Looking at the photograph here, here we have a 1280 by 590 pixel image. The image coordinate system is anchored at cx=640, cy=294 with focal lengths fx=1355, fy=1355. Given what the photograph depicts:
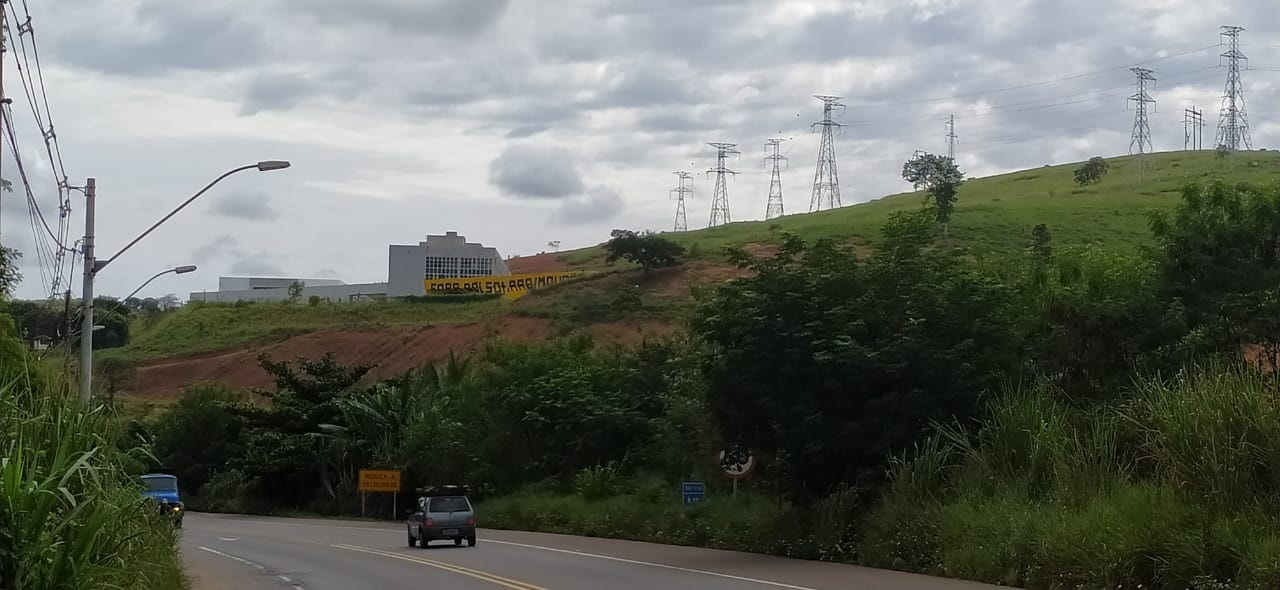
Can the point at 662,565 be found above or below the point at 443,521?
below

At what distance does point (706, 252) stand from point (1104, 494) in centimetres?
8315

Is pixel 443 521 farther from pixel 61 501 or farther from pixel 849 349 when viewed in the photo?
pixel 61 501

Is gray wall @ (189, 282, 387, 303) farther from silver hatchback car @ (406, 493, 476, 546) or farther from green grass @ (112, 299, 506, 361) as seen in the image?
silver hatchback car @ (406, 493, 476, 546)

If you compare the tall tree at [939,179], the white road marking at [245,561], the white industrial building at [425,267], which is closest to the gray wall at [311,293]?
the white industrial building at [425,267]

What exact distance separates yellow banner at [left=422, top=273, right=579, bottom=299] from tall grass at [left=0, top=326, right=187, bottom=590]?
90.3 meters

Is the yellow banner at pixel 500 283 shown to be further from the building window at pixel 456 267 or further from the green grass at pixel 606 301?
the building window at pixel 456 267

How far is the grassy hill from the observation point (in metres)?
89.1

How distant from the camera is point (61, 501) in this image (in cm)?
1098

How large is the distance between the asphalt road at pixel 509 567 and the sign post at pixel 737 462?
194cm

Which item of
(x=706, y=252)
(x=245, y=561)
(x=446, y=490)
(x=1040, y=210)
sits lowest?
(x=245, y=561)

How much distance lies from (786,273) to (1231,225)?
9.29 metres

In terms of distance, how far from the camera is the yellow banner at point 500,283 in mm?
108694

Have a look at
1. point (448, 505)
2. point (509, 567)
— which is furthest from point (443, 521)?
point (509, 567)

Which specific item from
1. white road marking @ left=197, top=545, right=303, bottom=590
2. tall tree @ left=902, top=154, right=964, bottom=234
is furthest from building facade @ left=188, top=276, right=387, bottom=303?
white road marking @ left=197, top=545, right=303, bottom=590
